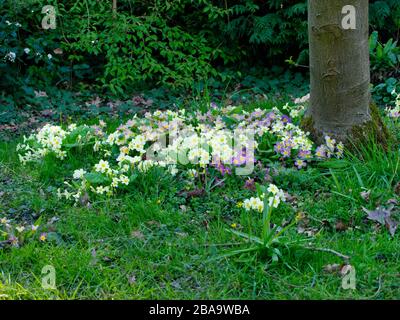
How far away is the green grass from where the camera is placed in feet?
9.99

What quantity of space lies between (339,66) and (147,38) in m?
3.33

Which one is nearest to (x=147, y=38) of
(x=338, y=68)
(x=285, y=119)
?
(x=285, y=119)

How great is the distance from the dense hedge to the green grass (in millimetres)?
2939

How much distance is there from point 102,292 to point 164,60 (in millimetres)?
5078

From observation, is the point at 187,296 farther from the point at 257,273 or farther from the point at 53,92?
the point at 53,92

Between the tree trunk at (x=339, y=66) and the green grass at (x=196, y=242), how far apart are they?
0.28 meters

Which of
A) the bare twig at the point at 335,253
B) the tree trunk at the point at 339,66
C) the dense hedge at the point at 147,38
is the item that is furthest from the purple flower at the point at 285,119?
the dense hedge at the point at 147,38

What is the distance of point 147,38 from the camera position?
7145 millimetres

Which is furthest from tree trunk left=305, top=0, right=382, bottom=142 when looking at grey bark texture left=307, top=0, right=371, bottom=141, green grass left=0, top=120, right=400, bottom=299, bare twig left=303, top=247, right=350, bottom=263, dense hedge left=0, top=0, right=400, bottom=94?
dense hedge left=0, top=0, right=400, bottom=94

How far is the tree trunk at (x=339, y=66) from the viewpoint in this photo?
4238mm

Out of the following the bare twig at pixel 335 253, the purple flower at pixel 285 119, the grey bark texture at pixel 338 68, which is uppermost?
the grey bark texture at pixel 338 68

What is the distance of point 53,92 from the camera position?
715cm

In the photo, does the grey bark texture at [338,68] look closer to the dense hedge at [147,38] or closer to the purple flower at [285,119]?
the purple flower at [285,119]

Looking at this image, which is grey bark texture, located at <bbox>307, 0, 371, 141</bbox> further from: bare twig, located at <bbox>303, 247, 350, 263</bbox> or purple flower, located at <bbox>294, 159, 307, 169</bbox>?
bare twig, located at <bbox>303, 247, 350, 263</bbox>
